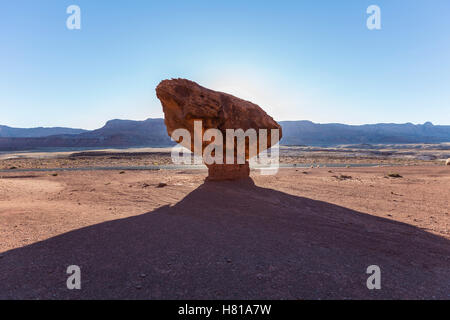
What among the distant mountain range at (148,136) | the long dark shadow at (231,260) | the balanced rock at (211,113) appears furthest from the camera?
the distant mountain range at (148,136)

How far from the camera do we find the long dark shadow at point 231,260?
12.1 ft

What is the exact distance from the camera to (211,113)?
457 inches

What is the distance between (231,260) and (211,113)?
816 centimetres

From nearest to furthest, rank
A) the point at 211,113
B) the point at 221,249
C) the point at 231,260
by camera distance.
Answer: the point at 231,260, the point at 221,249, the point at 211,113

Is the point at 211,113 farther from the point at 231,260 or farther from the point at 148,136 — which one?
the point at 148,136

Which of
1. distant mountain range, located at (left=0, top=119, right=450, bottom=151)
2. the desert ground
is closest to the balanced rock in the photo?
the desert ground

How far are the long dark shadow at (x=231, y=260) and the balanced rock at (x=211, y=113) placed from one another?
525 cm

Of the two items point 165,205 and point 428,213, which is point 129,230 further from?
point 428,213

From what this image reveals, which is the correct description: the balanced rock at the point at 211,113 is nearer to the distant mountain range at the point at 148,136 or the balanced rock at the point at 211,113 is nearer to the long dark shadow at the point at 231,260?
the long dark shadow at the point at 231,260

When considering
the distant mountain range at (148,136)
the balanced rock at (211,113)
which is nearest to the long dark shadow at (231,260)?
the balanced rock at (211,113)

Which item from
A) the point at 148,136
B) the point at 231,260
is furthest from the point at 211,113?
the point at 148,136

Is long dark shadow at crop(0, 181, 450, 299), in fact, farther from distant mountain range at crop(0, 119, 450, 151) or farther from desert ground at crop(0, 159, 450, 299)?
distant mountain range at crop(0, 119, 450, 151)

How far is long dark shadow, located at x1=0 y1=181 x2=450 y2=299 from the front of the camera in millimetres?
3693
